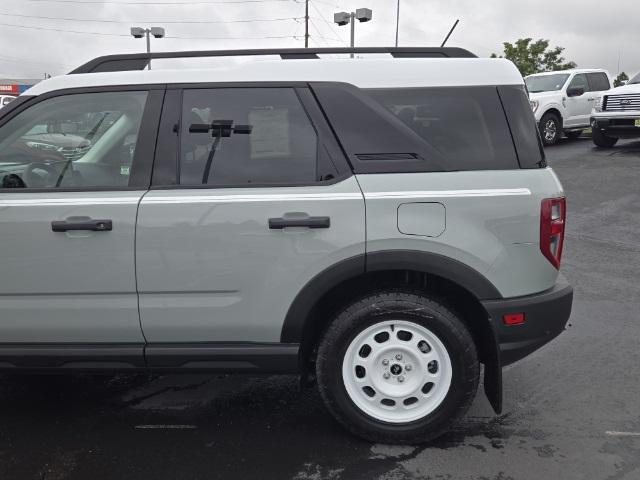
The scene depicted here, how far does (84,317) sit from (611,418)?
9.58 ft

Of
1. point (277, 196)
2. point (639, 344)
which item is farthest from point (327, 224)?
point (639, 344)

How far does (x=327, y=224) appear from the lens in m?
2.94

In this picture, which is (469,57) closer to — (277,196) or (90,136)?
(277,196)

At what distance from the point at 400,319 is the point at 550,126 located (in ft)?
47.3

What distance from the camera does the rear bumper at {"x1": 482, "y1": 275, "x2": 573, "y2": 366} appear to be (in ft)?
9.86

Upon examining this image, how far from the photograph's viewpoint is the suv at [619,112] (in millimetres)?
13367

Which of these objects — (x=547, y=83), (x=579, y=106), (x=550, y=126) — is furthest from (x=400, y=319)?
(x=547, y=83)

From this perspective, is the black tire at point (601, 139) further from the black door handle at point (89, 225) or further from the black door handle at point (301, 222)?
the black door handle at point (89, 225)

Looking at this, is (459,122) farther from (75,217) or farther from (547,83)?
(547,83)

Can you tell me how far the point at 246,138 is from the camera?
3.08m

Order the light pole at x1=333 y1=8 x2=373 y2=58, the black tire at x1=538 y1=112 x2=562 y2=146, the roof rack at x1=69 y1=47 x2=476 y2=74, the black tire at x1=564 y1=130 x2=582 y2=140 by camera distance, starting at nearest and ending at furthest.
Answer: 1. the roof rack at x1=69 y1=47 x2=476 y2=74
2. the black tire at x1=538 y1=112 x2=562 y2=146
3. the black tire at x1=564 y1=130 x2=582 y2=140
4. the light pole at x1=333 y1=8 x2=373 y2=58

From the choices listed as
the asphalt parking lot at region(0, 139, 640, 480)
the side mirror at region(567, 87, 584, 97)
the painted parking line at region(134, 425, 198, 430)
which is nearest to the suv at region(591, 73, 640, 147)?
the side mirror at region(567, 87, 584, 97)

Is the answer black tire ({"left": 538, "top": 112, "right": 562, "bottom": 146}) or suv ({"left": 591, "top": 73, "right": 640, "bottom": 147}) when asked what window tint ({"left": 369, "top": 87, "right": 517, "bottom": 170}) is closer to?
suv ({"left": 591, "top": 73, "right": 640, "bottom": 147})

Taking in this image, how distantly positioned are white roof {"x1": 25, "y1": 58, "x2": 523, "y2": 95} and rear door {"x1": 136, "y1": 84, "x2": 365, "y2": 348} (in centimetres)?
8
